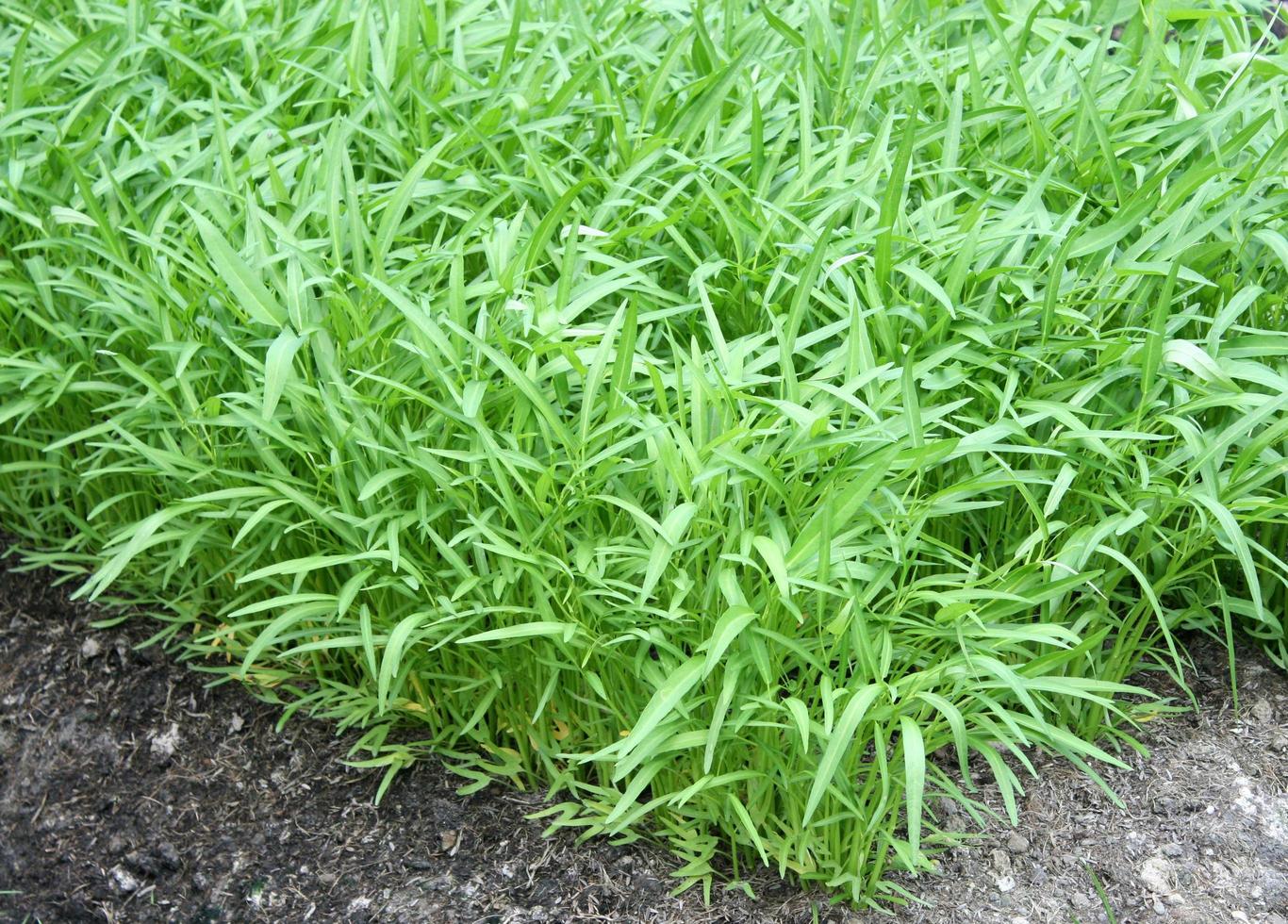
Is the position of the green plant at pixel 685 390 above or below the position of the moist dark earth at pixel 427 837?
above

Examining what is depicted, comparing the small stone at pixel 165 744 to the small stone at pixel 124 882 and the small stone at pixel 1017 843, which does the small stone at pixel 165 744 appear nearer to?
the small stone at pixel 124 882

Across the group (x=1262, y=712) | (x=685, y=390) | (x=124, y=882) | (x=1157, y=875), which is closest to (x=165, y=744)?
(x=124, y=882)

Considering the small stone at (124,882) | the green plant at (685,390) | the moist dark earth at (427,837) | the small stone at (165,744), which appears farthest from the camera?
the small stone at (165,744)

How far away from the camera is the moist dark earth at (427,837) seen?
1.87 meters

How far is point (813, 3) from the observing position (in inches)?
102

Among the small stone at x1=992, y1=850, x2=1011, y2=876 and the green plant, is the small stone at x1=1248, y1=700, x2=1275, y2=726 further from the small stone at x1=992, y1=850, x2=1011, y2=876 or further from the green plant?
the small stone at x1=992, y1=850, x2=1011, y2=876

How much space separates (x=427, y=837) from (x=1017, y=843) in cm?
88

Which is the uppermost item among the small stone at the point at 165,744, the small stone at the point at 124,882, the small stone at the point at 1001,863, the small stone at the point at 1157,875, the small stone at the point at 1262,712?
the small stone at the point at 1262,712

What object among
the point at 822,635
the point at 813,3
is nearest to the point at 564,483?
the point at 822,635

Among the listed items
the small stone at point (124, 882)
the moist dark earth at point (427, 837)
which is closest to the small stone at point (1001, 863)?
the moist dark earth at point (427, 837)

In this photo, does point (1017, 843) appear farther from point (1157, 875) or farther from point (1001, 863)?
point (1157, 875)

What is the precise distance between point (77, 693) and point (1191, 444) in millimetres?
1896

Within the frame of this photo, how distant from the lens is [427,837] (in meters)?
2.03

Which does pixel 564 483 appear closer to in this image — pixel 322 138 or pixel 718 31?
pixel 322 138
